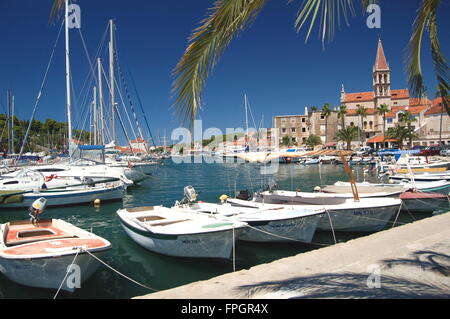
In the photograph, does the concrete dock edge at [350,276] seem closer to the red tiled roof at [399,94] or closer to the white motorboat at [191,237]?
the white motorboat at [191,237]

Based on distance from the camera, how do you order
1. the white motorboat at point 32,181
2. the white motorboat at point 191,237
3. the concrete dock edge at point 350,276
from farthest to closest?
the white motorboat at point 32,181, the white motorboat at point 191,237, the concrete dock edge at point 350,276

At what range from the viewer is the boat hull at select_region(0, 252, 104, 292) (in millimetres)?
7832

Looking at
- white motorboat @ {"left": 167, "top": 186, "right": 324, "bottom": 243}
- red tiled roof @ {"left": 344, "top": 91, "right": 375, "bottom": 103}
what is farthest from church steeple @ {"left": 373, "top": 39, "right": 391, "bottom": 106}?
white motorboat @ {"left": 167, "top": 186, "right": 324, "bottom": 243}

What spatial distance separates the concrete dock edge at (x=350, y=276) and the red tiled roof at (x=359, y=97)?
372 feet

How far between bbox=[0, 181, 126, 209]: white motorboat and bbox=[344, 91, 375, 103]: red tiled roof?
347ft

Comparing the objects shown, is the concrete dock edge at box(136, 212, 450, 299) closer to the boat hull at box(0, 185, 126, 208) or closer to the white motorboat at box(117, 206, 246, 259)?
the white motorboat at box(117, 206, 246, 259)

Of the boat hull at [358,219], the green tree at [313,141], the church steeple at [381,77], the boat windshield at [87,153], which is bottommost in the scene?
the boat hull at [358,219]

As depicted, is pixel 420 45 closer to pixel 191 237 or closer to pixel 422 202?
pixel 191 237

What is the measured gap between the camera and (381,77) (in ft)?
344

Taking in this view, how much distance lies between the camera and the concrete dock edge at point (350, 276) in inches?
217

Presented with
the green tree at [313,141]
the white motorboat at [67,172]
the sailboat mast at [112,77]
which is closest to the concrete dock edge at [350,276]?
the white motorboat at [67,172]
